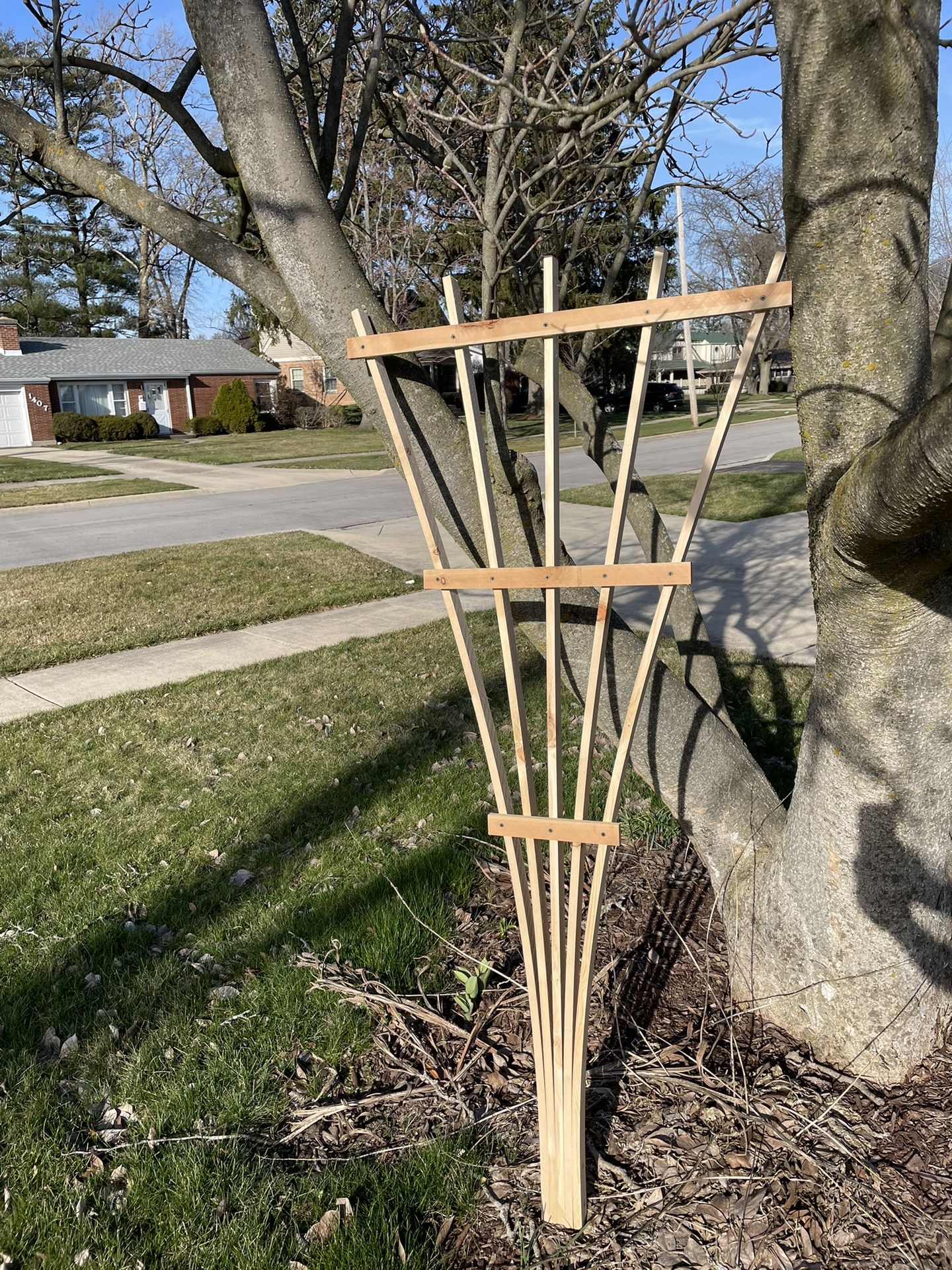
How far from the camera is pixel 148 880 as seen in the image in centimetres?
379

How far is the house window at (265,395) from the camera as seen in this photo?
133 ft

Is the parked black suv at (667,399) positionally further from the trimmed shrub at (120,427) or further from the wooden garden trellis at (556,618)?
the wooden garden trellis at (556,618)

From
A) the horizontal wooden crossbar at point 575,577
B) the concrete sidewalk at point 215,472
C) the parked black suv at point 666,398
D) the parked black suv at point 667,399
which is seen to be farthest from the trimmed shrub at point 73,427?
the horizontal wooden crossbar at point 575,577

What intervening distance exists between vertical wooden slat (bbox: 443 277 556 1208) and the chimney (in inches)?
1500

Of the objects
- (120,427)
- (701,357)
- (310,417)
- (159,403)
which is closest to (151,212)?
(120,427)

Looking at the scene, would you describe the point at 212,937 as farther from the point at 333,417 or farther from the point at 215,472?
the point at 333,417

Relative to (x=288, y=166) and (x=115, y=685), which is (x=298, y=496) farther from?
(x=288, y=166)

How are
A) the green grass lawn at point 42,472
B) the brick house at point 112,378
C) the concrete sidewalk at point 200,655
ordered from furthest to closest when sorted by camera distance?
the brick house at point 112,378, the green grass lawn at point 42,472, the concrete sidewalk at point 200,655

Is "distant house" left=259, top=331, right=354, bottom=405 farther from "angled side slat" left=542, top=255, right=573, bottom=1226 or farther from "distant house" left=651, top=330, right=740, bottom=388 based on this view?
"angled side slat" left=542, top=255, right=573, bottom=1226

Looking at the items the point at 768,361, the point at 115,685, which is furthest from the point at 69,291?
the point at 115,685

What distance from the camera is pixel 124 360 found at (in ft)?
123

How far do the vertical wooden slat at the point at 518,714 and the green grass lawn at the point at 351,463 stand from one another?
19289 mm

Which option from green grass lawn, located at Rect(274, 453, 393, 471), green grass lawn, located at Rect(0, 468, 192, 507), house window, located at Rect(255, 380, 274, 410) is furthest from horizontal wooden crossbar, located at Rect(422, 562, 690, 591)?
house window, located at Rect(255, 380, 274, 410)

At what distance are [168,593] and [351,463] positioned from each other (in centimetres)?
1463
